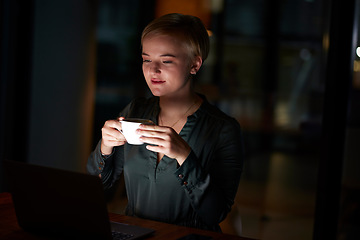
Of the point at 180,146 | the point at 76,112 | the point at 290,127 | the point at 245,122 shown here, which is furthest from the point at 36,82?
the point at 180,146

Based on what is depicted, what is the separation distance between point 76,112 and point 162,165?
2.04 meters

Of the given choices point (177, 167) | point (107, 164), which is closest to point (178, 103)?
point (177, 167)

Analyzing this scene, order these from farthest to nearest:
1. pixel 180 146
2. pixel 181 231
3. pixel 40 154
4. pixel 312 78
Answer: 1. pixel 40 154
2. pixel 312 78
3. pixel 180 146
4. pixel 181 231

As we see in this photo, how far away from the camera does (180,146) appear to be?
4.77 feet

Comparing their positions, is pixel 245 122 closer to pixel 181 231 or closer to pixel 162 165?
pixel 162 165

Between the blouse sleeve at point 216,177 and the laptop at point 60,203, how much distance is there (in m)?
0.29

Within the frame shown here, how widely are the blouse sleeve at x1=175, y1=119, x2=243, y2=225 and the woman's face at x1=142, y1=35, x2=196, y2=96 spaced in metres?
0.29

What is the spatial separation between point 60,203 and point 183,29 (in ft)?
2.82

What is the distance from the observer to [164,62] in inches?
67.1

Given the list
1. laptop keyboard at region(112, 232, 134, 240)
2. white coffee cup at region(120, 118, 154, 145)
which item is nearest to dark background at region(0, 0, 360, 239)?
white coffee cup at region(120, 118, 154, 145)

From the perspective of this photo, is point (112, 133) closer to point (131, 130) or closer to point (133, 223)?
point (131, 130)

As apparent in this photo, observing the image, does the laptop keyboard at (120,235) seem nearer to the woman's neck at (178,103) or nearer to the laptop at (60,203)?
the laptop at (60,203)

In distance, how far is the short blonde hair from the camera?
171 centimetres

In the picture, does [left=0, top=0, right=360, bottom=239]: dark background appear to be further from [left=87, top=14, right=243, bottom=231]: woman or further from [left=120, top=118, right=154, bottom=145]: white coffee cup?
[left=120, top=118, right=154, bottom=145]: white coffee cup
